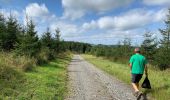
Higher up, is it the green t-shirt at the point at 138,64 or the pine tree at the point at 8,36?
the pine tree at the point at 8,36

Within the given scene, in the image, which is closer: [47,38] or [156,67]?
[156,67]

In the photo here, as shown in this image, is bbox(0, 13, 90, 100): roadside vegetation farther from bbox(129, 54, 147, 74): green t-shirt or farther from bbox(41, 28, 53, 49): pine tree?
bbox(41, 28, 53, 49): pine tree

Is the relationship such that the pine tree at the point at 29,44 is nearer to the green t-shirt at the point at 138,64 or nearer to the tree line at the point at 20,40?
the tree line at the point at 20,40

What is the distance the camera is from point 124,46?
69.0 m

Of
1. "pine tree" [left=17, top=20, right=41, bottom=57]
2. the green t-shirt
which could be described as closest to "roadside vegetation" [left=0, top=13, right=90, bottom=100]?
"pine tree" [left=17, top=20, right=41, bottom=57]

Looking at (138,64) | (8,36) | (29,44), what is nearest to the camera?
(138,64)

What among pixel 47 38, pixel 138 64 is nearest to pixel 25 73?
pixel 138 64

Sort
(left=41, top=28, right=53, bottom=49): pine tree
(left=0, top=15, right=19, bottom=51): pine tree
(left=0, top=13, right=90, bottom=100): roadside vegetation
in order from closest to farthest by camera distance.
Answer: (left=0, top=13, right=90, bottom=100): roadside vegetation, (left=0, top=15, right=19, bottom=51): pine tree, (left=41, top=28, right=53, bottom=49): pine tree

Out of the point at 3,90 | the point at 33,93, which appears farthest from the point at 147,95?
the point at 3,90

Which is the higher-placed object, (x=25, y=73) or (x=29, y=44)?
(x=29, y=44)

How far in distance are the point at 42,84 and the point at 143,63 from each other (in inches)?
209


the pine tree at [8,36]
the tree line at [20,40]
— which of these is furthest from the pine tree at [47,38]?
the pine tree at [8,36]

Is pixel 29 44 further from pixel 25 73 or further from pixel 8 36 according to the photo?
pixel 25 73

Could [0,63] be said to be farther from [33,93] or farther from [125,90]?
[125,90]
